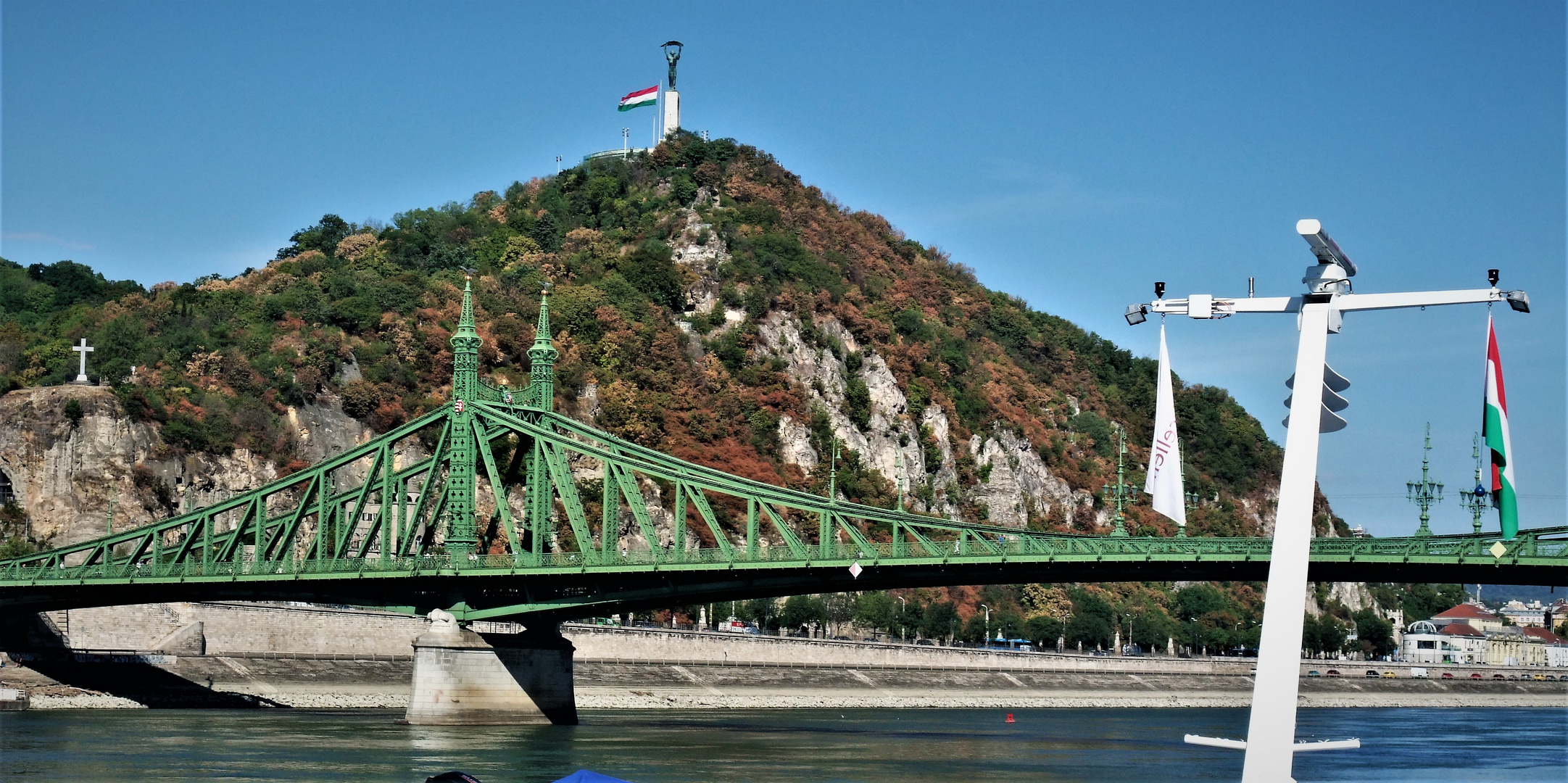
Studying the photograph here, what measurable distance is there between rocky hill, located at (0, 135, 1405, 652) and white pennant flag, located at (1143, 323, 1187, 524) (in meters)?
85.2

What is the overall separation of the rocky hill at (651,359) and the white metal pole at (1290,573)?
3401 inches

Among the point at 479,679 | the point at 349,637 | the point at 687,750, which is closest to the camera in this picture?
the point at 687,750

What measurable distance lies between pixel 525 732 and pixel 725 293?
82.5 meters

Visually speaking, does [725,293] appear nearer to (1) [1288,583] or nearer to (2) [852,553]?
(2) [852,553]

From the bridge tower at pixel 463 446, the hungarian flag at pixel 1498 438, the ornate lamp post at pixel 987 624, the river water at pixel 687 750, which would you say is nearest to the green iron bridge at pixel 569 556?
the bridge tower at pixel 463 446

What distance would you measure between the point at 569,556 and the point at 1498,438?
5052 cm

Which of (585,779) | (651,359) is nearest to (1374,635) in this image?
(651,359)

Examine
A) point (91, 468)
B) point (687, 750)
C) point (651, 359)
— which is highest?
point (651, 359)

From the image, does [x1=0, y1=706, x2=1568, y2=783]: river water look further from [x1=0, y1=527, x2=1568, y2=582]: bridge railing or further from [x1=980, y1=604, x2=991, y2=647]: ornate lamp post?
[x1=980, y1=604, x2=991, y2=647]: ornate lamp post

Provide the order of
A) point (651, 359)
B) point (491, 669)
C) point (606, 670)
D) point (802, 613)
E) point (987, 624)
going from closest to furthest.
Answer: point (491, 669) → point (606, 670) → point (802, 613) → point (987, 624) → point (651, 359)

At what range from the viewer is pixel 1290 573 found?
1716 centimetres

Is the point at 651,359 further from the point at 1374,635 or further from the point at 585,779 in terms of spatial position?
the point at 585,779

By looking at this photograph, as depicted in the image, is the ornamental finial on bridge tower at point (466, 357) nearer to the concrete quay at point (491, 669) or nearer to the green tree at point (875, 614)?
the concrete quay at point (491, 669)

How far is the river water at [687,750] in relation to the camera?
50000mm
